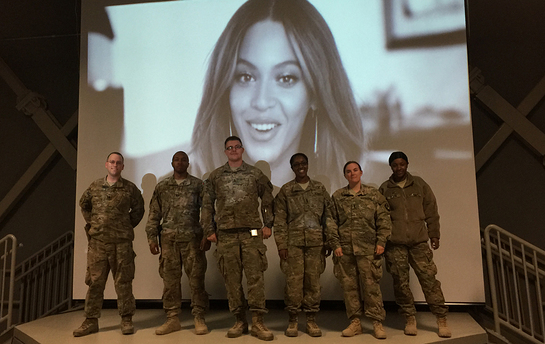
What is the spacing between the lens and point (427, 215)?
150 inches

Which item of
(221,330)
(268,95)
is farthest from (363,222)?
(268,95)

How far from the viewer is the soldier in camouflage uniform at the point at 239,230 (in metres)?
3.59

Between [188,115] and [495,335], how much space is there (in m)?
3.96

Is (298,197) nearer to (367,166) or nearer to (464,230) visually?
(367,166)

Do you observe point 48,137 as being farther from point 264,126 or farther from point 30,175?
point 264,126

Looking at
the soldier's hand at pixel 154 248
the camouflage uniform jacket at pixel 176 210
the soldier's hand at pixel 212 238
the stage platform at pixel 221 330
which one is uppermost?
the camouflage uniform jacket at pixel 176 210

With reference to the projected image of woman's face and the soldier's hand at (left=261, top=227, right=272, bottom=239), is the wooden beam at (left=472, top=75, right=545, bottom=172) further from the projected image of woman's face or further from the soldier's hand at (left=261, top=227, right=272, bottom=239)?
the soldier's hand at (left=261, top=227, right=272, bottom=239)

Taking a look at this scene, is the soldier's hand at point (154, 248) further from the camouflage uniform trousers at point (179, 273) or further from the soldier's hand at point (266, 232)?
the soldier's hand at point (266, 232)

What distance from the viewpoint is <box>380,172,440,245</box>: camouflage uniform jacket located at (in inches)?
145

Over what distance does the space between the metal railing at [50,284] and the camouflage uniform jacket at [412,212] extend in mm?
4153

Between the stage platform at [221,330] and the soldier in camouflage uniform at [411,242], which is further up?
the soldier in camouflage uniform at [411,242]

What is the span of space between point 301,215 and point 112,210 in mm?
1744

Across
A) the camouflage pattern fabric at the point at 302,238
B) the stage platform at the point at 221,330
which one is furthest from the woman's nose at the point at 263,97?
the stage platform at the point at 221,330

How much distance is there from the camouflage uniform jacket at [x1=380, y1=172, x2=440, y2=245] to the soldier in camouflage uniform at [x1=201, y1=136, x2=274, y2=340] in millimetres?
1129
